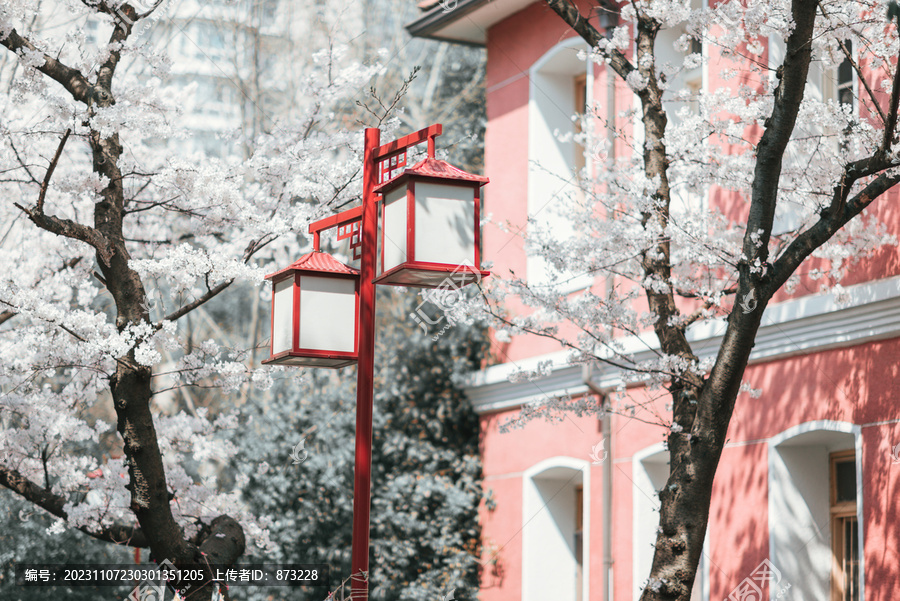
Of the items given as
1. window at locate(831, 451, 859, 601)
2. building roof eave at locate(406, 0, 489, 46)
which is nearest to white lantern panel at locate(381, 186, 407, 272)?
window at locate(831, 451, 859, 601)

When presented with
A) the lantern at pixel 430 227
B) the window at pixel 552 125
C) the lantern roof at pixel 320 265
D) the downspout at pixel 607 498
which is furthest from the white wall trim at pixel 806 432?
the lantern roof at pixel 320 265

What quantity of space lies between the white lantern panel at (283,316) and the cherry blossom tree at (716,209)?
204 cm

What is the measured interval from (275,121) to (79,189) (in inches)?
61.3

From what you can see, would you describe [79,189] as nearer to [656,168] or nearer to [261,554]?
[656,168]

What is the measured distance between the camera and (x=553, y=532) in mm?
11266

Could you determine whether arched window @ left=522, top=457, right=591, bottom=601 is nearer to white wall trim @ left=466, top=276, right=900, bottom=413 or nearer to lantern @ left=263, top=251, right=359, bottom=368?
white wall trim @ left=466, top=276, right=900, bottom=413

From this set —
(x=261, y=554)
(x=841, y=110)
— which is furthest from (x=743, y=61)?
(x=261, y=554)

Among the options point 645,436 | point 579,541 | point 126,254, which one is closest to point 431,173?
point 126,254

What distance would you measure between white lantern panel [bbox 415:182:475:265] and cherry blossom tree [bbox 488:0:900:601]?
4.60 ft

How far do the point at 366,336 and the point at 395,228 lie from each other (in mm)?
557

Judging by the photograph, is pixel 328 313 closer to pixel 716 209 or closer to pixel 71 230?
pixel 71 230

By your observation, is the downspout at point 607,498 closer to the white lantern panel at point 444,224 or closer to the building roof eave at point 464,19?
the building roof eave at point 464,19

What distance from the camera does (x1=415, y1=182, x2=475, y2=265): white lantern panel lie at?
464cm

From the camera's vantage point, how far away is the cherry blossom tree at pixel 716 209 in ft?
17.0
